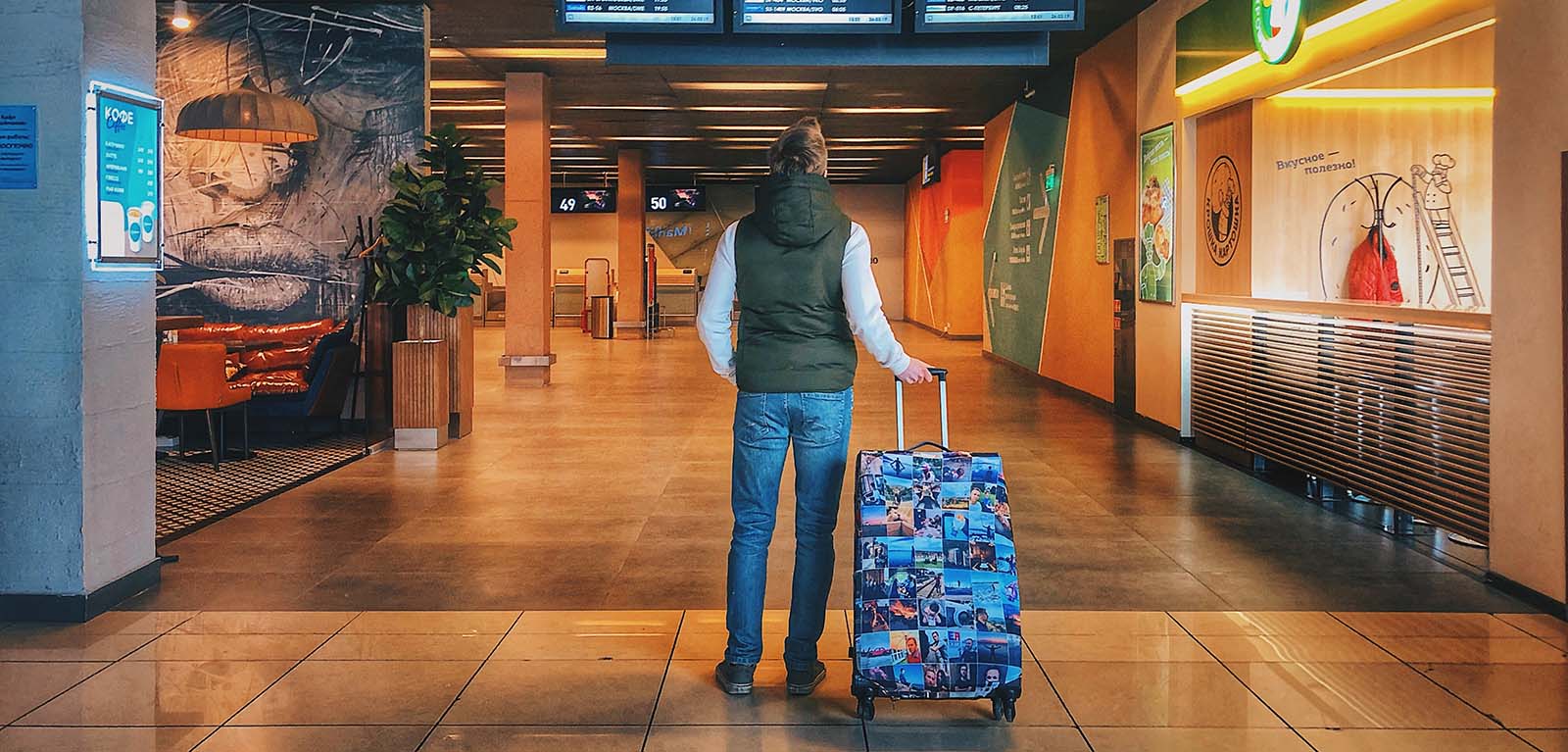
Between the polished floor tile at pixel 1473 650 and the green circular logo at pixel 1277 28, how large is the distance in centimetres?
350

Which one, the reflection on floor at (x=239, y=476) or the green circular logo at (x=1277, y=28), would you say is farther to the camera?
the green circular logo at (x=1277, y=28)

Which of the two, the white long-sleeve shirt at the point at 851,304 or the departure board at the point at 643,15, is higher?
the departure board at the point at 643,15

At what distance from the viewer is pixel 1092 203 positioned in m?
11.2

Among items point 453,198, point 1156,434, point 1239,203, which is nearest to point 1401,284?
point 1239,203

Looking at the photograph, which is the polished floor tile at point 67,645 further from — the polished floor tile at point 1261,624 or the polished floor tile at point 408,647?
the polished floor tile at point 1261,624

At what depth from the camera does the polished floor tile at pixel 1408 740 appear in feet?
10.1

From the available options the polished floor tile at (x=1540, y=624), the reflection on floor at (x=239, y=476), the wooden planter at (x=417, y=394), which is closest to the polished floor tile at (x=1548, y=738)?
the polished floor tile at (x=1540, y=624)

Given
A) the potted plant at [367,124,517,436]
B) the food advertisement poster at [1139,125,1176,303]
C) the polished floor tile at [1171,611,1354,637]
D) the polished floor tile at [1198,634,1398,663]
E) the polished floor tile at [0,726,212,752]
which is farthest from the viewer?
the food advertisement poster at [1139,125,1176,303]

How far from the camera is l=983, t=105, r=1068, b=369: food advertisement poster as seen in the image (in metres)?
12.9

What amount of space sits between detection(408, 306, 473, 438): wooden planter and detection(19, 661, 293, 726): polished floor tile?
17.0 ft

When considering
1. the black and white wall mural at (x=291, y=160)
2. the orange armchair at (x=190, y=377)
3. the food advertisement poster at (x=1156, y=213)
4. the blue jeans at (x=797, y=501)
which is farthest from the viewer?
the black and white wall mural at (x=291, y=160)

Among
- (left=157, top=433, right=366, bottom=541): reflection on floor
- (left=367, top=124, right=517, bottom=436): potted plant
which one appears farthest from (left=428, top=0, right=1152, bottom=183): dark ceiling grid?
(left=157, top=433, right=366, bottom=541): reflection on floor

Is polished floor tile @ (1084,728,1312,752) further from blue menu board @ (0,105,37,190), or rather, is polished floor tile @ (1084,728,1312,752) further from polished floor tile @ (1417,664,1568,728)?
blue menu board @ (0,105,37,190)

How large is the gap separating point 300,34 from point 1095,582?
295 inches
